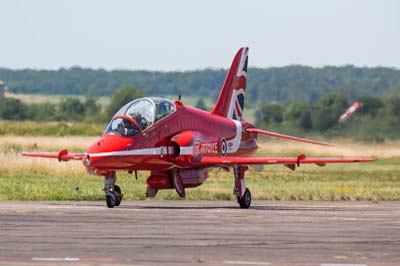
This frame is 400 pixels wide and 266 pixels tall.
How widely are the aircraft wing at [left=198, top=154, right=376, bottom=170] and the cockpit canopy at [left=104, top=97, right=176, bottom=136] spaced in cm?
162

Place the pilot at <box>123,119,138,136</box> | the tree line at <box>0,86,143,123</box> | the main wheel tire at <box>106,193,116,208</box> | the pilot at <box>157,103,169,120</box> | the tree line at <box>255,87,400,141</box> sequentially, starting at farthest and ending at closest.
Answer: the tree line at <box>0,86,143,123</box>, the tree line at <box>255,87,400,141</box>, the pilot at <box>157,103,169,120</box>, the pilot at <box>123,119,138,136</box>, the main wheel tire at <box>106,193,116,208</box>

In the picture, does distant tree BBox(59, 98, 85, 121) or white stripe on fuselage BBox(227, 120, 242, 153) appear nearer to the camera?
white stripe on fuselage BBox(227, 120, 242, 153)

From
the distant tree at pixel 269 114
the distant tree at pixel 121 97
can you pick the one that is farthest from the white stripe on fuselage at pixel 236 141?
the distant tree at pixel 121 97

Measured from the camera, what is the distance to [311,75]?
423ft

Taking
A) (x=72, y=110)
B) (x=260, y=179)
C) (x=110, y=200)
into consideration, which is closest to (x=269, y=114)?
(x=72, y=110)

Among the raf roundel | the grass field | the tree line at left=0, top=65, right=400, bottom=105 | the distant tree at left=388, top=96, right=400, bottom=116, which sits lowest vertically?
the grass field

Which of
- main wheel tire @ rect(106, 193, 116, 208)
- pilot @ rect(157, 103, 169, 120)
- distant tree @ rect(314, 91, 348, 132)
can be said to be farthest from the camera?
distant tree @ rect(314, 91, 348, 132)

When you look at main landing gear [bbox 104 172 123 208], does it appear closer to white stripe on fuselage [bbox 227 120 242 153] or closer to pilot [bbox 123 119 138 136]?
pilot [bbox 123 119 138 136]

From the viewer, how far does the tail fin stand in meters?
31.9

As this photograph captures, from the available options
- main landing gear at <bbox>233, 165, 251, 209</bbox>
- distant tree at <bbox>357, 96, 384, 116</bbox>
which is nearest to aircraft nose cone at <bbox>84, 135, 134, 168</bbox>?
main landing gear at <bbox>233, 165, 251, 209</bbox>

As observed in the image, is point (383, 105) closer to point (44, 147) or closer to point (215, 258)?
point (44, 147)

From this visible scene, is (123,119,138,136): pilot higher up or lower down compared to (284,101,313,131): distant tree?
higher up

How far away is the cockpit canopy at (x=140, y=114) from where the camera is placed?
84.8 feet

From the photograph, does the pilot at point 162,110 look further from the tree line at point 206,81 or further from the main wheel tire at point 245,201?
the tree line at point 206,81
